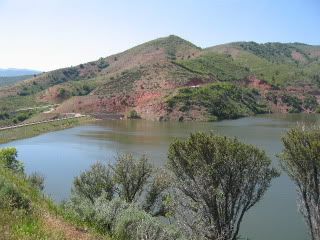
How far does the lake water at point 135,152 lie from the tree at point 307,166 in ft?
19.1

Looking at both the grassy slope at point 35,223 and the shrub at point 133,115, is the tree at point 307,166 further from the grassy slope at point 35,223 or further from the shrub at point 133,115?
the shrub at point 133,115

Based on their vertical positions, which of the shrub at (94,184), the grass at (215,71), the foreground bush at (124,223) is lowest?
the shrub at (94,184)

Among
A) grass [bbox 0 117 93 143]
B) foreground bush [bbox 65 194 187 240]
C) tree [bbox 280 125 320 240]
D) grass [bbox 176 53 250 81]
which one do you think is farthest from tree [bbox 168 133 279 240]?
grass [bbox 176 53 250 81]

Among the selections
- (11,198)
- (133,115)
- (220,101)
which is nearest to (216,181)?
(11,198)

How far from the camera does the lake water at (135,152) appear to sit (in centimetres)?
3872

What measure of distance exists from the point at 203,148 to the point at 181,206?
15.1 feet

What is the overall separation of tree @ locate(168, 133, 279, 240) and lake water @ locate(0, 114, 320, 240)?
19.2 feet

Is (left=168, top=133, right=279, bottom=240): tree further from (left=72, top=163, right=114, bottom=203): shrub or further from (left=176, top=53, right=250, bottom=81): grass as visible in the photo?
(left=176, top=53, right=250, bottom=81): grass

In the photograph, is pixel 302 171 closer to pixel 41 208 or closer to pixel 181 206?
pixel 181 206

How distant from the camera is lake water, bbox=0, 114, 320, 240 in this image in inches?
1524

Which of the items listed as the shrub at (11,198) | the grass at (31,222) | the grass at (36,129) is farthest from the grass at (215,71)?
the shrub at (11,198)

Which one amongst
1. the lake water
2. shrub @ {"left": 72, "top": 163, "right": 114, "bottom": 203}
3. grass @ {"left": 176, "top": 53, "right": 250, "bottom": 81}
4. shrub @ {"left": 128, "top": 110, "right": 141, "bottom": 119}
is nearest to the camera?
shrub @ {"left": 72, "top": 163, "right": 114, "bottom": 203}

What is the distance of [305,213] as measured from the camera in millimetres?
32031

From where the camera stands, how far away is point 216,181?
31.3 m
